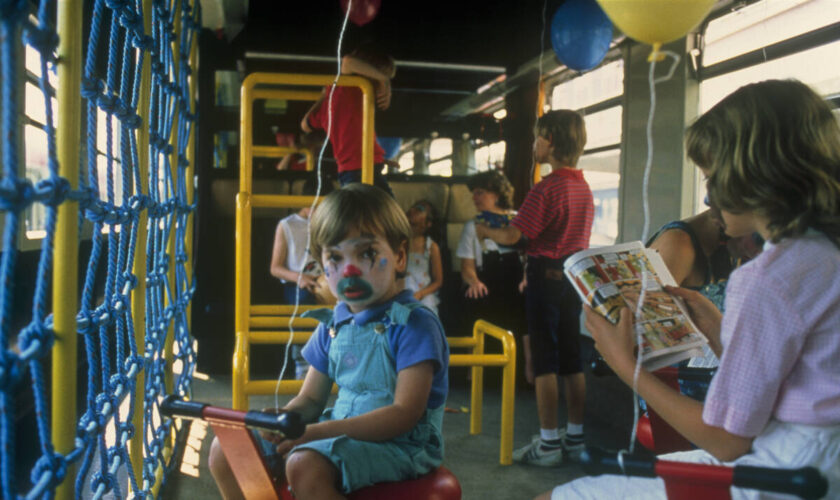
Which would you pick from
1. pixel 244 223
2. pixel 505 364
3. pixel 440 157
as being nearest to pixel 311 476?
pixel 244 223

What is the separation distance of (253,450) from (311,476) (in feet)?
0.60

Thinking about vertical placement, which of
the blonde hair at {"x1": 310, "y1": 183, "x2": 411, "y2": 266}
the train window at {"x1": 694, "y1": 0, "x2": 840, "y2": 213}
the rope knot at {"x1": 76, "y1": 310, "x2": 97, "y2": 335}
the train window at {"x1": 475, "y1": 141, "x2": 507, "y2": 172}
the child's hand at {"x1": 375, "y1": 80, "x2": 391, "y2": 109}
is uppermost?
the train window at {"x1": 694, "y1": 0, "x2": 840, "y2": 213}

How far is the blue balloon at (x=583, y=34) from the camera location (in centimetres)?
341

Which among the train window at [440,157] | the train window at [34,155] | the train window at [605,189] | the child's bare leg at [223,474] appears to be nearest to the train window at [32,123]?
the train window at [34,155]

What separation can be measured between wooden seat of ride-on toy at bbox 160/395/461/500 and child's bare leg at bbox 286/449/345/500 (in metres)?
0.05

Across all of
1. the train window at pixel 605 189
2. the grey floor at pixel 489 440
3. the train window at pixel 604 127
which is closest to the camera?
the grey floor at pixel 489 440

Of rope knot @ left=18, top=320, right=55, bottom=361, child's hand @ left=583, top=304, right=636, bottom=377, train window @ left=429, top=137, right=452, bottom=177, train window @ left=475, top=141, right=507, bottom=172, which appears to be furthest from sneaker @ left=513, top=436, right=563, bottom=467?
train window @ left=429, top=137, right=452, bottom=177

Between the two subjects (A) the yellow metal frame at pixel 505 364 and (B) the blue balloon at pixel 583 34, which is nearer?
(A) the yellow metal frame at pixel 505 364

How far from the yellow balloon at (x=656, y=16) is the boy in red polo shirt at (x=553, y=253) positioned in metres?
0.60

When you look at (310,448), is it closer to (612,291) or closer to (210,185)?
(612,291)

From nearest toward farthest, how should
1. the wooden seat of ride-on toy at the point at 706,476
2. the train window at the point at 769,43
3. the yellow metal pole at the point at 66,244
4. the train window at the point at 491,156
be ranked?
the wooden seat of ride-on toy at the point at 706,476 < the yellow metal pole at the point at 66,244 < the train window at the point at 769,43 < the train window at the point at 491,156

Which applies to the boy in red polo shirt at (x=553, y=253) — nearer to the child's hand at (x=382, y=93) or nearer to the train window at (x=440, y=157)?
the child's hand at (x=382, y=93)

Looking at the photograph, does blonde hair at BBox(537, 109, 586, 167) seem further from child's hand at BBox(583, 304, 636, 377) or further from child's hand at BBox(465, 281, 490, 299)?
child's hand at BBox(583, 304, 636, 377)

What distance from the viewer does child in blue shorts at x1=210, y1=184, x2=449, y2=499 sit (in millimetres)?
1175
